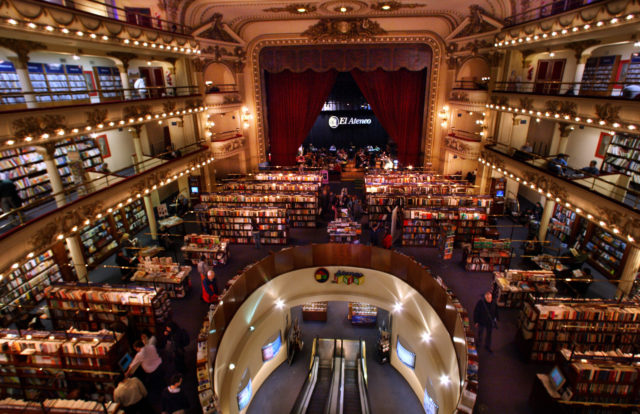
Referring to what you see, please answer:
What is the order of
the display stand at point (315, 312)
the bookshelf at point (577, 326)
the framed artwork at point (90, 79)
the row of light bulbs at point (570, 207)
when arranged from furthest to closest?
1. the display stand at point (315, 312)
2. the framed artwork at point (90, 79)
3. the row of light bulbs at point (570, 207)
4. the bookshelf at point (577, 326)

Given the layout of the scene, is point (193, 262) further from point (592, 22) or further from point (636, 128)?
point (592, 22)

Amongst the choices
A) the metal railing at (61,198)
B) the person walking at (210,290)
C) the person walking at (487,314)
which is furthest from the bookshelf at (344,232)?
the metal railing at (61,198)

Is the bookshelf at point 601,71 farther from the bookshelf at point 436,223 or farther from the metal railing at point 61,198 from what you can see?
the metal railing at point 61,198

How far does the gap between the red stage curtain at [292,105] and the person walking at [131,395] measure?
14575 millimetres

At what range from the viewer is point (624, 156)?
10.3m

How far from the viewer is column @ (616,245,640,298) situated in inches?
316

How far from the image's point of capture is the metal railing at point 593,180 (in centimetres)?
735

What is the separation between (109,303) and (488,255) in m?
10.0

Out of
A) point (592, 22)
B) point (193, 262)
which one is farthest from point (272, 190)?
point (592, 22)

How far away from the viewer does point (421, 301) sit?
381 inches

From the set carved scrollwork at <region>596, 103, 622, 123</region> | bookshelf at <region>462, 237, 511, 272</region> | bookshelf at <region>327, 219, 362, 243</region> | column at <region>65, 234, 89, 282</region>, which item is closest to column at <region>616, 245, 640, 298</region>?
bookshelf at <region>462, 237, 511, 272</region>

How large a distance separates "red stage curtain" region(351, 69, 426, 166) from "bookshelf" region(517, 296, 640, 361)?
41.1ft

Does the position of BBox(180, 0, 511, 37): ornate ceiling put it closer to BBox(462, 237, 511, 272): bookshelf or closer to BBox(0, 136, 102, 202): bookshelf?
BBox(0, 136, 102, 202): bookshelf

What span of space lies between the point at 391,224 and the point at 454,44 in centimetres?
948
